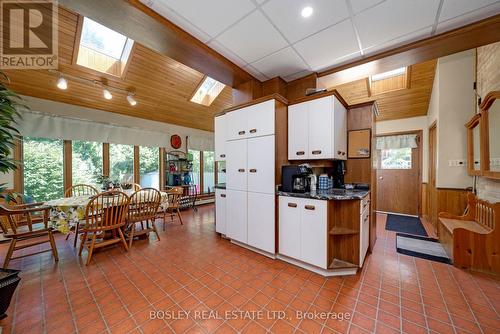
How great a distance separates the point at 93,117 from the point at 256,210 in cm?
403

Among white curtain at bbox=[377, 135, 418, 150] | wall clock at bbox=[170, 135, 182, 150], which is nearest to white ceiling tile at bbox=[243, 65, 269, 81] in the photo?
wall clock at bbox=[170, 135, 182, 150]

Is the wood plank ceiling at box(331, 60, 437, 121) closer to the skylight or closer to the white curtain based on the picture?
the white curtain

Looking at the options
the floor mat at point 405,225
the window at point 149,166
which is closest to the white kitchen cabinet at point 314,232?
the floor mat at point 405,225

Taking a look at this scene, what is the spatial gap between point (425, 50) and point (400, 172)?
3429 mm

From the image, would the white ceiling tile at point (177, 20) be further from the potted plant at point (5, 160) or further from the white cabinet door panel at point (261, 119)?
the potted plant at point (5, 160)

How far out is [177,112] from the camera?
4.89 meters

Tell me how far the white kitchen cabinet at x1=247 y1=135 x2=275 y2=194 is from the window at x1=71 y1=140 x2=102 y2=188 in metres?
3.37

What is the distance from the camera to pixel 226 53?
2.37 meters

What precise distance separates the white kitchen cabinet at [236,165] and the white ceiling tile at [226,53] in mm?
1084

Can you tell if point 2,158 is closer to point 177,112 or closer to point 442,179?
point 177,112

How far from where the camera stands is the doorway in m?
4.47

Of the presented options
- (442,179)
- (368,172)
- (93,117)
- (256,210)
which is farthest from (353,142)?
(93,117)

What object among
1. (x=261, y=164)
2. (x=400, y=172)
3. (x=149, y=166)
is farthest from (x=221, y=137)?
(x=400, y=172)

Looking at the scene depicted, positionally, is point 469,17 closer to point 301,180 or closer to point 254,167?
point 301,180
